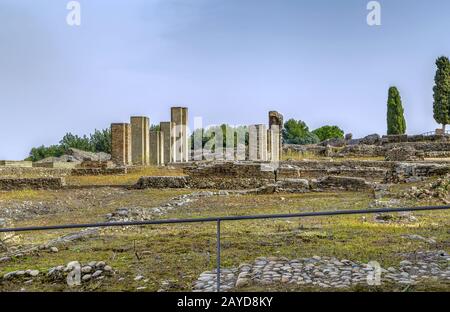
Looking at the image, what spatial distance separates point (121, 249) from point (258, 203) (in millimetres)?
7614

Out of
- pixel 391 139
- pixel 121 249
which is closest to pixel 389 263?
pixel 121 249

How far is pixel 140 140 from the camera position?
3309 cm

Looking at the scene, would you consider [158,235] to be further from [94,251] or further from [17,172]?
[17,172]

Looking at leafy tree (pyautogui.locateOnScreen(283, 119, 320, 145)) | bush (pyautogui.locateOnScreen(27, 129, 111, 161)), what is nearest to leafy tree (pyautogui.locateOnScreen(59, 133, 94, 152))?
bush (pyautogui.locateOnScreen(27, 129, 111, 161))

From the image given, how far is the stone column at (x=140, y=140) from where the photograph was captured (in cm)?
3272

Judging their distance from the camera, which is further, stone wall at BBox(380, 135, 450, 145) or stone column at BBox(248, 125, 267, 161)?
stone wall at BBox(380, 135, 450, 145)

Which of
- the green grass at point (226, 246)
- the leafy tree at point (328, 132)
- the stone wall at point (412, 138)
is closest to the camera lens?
the green grass at point (226, 246)

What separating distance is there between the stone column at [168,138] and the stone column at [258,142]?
581 cm

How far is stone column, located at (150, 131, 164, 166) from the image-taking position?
35.7 metres

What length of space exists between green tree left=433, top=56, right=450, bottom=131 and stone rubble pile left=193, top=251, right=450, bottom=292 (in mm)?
47581

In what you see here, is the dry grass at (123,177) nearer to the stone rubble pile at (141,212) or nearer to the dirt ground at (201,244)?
the stone rubble pile at (141,212)

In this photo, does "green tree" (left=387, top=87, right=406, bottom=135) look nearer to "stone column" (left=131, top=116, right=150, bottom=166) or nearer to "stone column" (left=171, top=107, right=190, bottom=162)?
"stone column" (left=171, top=107, right=190, bottom=162)

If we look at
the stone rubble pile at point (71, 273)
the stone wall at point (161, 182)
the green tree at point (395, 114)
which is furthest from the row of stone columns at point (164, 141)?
the stone rubble pile at point (71, 273)

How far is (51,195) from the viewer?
1916 cm
